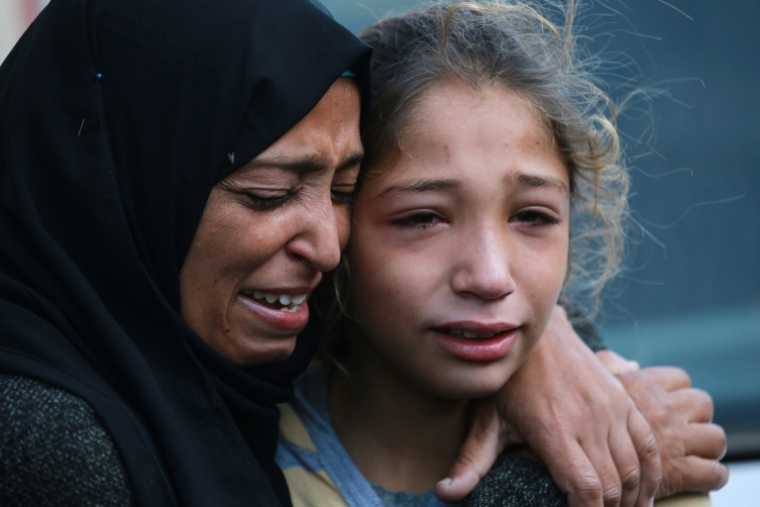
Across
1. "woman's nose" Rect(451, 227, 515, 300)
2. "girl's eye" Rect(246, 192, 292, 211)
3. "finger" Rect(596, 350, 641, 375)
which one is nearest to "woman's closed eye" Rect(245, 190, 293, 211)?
"girl's eye" Rect(246, 192, 292, 211)

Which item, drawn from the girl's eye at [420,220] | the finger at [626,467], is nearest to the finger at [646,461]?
the finger at [626,467]

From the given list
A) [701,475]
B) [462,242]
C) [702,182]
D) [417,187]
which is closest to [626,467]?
[701,475]

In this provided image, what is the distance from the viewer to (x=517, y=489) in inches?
87.4

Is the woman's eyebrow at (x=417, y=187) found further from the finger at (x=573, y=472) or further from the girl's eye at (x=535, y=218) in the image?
the finger at (x=573, y=472)

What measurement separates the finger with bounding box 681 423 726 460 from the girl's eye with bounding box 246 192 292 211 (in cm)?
110

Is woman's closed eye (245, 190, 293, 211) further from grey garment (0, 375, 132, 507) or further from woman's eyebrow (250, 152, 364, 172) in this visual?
grey garment (0, 375, 132, 507)

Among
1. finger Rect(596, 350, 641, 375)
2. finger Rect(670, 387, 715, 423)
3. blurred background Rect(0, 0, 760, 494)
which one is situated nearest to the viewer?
finger Rect(670, 387, 715, 423)

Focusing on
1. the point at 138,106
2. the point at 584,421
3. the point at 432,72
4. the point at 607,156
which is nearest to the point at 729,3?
the point at 607,156

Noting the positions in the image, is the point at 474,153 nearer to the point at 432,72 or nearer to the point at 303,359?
the point at 432,72

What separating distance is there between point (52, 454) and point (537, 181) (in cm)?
110

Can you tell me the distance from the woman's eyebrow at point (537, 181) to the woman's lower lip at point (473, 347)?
320mm

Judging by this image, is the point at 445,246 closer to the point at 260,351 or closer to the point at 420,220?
the point at 420,220

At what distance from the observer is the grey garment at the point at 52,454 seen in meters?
1.67

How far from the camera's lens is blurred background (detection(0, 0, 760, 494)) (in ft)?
9.74
